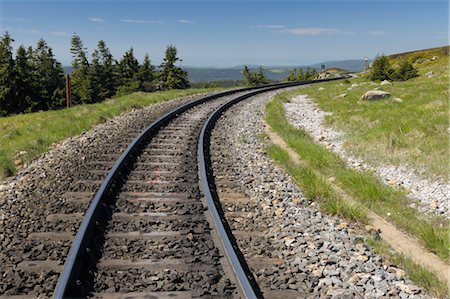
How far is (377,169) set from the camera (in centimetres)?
966

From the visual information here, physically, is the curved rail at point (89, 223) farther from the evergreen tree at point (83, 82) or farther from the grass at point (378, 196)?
the evergreen tree at point (83, 82)

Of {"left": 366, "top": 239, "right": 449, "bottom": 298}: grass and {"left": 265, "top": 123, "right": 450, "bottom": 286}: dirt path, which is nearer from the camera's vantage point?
{"left": 366, "top": 239, "right": 449, "bottom": 298}: grass

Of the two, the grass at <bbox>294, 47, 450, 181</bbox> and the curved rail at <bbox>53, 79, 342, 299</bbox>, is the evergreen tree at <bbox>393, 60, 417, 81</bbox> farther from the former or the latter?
the curved rail at <bbox>53, 79, 342, 299</bbox>

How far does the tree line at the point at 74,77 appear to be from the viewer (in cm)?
5825

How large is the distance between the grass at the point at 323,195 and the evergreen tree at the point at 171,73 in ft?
227

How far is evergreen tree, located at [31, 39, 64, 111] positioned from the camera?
6512cm

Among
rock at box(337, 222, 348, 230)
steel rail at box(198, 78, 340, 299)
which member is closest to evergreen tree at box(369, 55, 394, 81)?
steel rail at box(198, 78, 340, 299)

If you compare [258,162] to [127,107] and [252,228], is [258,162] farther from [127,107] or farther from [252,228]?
[127,107]

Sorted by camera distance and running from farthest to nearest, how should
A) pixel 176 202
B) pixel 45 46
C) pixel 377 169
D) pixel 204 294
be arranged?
pixel 45 46
pixel 377 169
pixel 176 202
pixel 204 294

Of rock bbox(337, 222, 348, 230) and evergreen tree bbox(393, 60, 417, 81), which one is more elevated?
evergreen tree bbox(393, 60, 417, 81)

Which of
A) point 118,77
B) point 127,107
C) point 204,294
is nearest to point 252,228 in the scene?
point 204,294

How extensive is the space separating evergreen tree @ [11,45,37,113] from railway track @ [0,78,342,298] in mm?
57968

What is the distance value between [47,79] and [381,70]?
58622 mm

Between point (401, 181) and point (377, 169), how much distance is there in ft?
3.60
